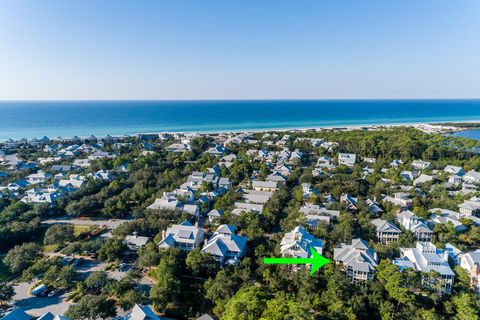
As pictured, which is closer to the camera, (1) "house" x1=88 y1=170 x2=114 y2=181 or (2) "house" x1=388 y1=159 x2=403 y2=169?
(1) "house" x1=88 y1=170 x2=114 y2=181

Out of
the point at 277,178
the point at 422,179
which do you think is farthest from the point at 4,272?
the point at 422,179

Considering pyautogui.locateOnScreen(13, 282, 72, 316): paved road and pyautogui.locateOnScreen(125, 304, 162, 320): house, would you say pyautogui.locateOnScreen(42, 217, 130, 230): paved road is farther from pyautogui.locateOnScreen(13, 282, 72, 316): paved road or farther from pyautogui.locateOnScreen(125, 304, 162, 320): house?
pyautogui.locateOnScreen(125, 304, 162, 320): house

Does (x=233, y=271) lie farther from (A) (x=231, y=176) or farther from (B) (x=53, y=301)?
(A) (x=231, y=176)

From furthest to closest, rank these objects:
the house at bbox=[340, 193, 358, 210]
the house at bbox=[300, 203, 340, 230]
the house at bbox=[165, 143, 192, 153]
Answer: the house at bbox=[165, 143, 192, 153]
the house at bbox=[340, 193, 358, 210]
the house at bbox=[300, 203, 340, 230]

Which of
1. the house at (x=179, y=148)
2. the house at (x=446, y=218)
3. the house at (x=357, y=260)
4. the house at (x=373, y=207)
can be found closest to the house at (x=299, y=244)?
the house at (x=357, y=260)

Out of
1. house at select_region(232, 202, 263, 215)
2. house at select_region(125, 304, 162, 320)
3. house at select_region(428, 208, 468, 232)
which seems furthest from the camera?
house at select_region(232, 202, 263, 215)

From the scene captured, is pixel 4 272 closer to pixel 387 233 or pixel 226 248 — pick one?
pixel 226 248

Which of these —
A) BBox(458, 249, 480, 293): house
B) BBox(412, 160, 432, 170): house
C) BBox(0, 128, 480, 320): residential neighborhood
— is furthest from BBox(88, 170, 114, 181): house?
BBox(412, 160, 432, 170): house

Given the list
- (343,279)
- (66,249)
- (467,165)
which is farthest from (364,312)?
(467,165)
